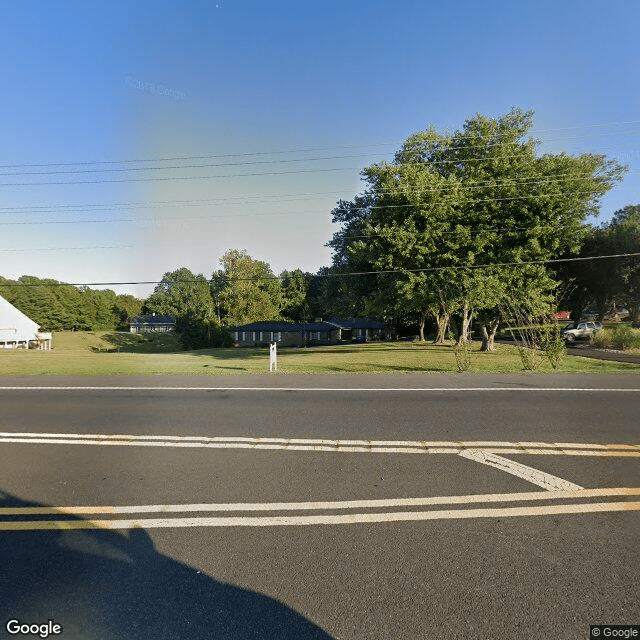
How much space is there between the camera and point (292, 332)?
64.2 m

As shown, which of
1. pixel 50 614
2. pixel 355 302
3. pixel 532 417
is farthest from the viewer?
pixel 355 302

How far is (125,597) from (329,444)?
330cm

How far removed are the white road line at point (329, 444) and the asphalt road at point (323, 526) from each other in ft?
0.14

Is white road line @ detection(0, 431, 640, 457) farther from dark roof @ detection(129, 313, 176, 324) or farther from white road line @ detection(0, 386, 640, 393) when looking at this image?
dark roof @ detection(129, 313, 176, 324)

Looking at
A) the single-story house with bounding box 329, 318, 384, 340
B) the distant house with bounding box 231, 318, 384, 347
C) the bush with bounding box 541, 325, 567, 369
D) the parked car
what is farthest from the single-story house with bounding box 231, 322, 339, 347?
the bush with bounding box 541, 325, 567, 369

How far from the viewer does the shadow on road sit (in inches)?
90.2

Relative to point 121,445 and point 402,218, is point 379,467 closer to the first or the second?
point 121,445

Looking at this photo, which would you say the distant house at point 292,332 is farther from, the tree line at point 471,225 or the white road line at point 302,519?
the white road line at point 302,519

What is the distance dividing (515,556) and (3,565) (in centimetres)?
358

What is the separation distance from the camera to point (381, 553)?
9.71ft

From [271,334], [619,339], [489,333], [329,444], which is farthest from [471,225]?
Answer: [271,334]

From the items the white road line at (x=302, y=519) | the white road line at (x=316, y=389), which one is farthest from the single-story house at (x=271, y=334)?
the white road line at (x=302, y=519)

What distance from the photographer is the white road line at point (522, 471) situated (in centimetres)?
406

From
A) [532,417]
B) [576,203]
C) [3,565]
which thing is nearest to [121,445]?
[3,565]
